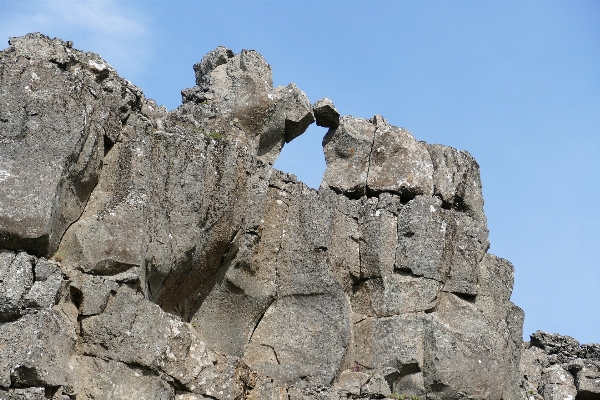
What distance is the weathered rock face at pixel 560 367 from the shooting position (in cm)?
3631

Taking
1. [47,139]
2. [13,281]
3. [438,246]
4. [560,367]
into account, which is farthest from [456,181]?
[13,281]

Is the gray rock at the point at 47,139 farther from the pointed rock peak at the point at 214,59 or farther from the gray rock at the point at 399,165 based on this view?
the gray rock at the point at 399,165

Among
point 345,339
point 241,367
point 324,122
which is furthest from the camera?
point 324,122

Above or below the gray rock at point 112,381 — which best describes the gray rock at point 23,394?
below

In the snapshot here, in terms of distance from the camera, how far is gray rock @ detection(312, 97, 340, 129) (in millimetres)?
31266

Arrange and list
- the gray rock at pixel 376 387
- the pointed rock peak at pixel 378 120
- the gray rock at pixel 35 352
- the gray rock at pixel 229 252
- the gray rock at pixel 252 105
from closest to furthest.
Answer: the gray rock at pixel 35 352, the gray rock at pixel 229 252, the gray rock at pixel 376 387, the gray rock at pixel 252 105, the pointed rock peak at pixel 378 120

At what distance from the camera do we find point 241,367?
1022 inches

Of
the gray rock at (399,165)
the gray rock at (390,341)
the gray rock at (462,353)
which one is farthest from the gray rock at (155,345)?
the gray rock at (399,165)

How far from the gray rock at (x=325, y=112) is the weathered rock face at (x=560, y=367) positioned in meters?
9.85

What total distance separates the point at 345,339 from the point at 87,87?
8.70m

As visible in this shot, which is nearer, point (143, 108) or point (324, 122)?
point (143, 108)

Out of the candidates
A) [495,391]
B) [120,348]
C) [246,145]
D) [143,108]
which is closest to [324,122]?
[246,145]

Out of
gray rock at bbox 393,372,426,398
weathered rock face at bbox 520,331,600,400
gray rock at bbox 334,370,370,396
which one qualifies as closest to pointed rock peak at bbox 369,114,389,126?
gray rock at bbox 393,372,426,398

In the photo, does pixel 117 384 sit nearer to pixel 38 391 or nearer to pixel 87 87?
pixel 38 391
